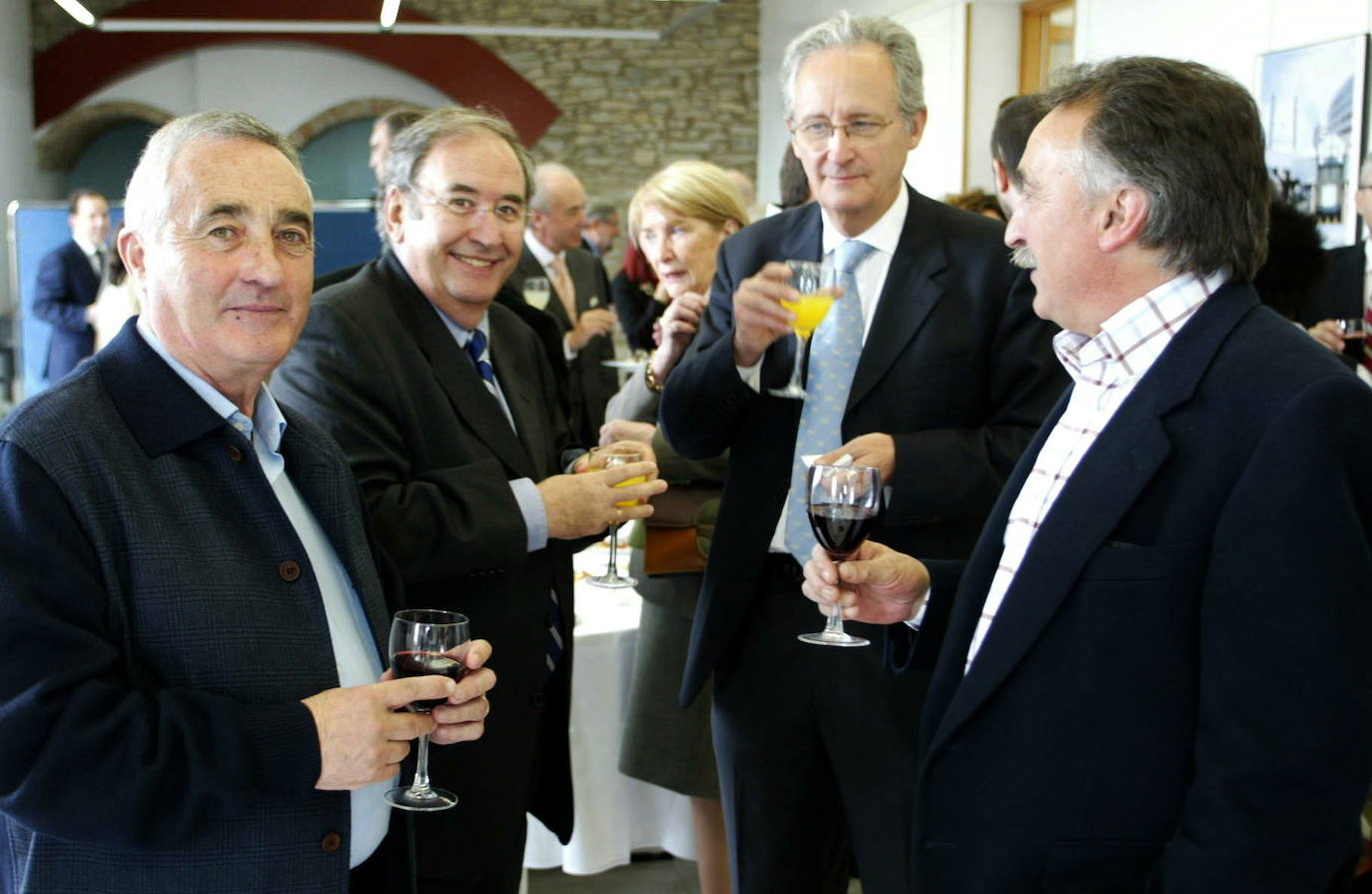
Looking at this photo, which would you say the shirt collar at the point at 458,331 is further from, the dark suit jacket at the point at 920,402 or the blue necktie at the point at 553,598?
the dark suit jacket at the point at 920,402

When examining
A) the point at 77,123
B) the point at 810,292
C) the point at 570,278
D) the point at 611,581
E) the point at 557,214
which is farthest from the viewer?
the point at 77,123

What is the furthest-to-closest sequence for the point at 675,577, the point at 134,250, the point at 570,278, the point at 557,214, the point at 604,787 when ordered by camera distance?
the point at 570,278 → the point at 557,214 → the point at 604,787 → the point at 675,577 → the point at 134,250

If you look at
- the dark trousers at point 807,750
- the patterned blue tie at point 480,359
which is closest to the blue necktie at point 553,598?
the patterned blue tie at point 480,359

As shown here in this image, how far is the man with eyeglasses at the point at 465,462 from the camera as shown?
2.07m

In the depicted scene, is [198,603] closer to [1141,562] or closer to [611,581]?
[1141,562]

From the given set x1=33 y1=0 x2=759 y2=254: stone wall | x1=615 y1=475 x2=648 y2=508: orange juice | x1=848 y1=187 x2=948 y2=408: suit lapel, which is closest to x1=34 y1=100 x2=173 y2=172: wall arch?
x1=33 y1=0 x2=759 y2=254: stone wall

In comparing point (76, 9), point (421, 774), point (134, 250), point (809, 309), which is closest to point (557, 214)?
point (809, 309)

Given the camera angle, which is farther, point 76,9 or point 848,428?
point 76,9

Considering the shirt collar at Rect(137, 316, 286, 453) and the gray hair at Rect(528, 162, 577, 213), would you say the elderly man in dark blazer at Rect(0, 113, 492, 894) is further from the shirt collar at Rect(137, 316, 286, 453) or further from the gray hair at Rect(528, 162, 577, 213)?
the gray hair at Rect(528, 162, 577, 213)

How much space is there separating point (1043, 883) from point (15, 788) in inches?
44.7

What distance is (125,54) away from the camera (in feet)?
44.0

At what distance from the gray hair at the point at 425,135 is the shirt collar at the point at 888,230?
65cm

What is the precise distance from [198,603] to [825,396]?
1.23 meters

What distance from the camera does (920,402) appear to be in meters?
2.25
